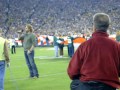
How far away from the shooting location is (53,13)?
5912 cm

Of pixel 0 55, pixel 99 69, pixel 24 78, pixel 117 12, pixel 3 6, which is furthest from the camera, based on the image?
pixel 3 6

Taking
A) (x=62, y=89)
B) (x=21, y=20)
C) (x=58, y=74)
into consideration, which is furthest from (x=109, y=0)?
(x=62, y=89)

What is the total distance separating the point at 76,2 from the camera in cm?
6169

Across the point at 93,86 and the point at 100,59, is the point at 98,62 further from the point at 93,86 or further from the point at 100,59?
the point at 93,86

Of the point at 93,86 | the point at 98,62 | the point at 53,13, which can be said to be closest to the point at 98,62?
the point at 98,62

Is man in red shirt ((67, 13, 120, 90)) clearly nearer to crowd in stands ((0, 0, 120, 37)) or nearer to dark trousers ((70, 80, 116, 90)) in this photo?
dark trousers ((70, 80, 116, 90))

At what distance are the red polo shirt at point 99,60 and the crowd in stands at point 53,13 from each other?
47896 mm

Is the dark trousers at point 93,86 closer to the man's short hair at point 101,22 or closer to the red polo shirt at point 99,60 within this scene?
the red polo shirt at point 99,60

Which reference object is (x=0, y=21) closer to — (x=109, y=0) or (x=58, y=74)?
(x=109, y=0)

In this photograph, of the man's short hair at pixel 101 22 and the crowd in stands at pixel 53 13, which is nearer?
the man's short hair at pixel 101 22

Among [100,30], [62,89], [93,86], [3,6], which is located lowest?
[62,89]

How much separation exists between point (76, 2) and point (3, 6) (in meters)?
11.7

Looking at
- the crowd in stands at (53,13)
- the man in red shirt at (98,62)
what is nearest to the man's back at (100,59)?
the man in red shirt at (98,62)

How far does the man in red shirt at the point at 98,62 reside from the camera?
5012mm
